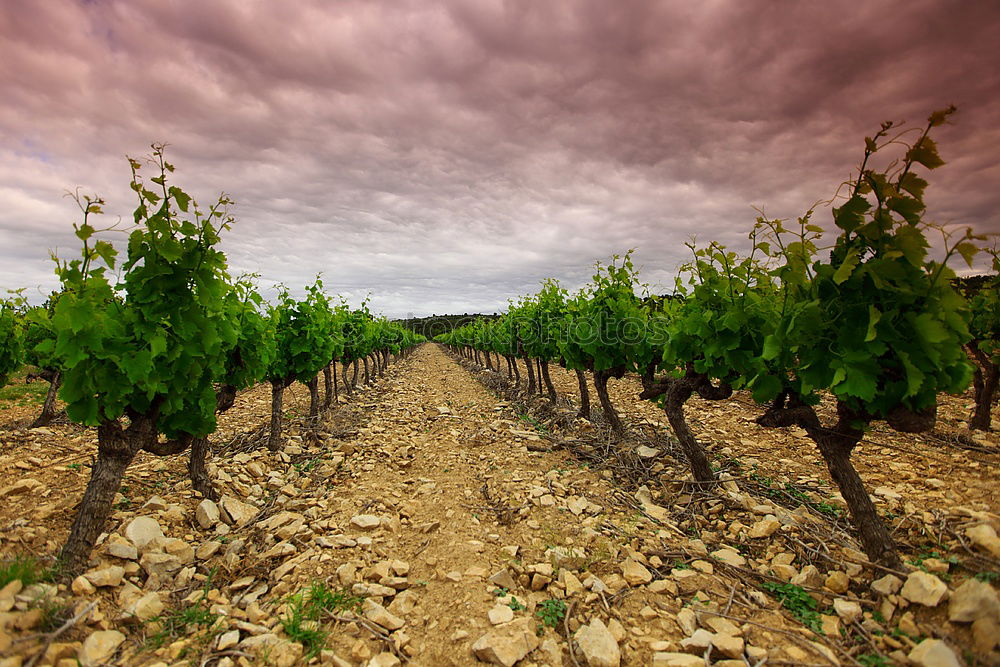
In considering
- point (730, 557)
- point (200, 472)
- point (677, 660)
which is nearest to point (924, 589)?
point (730, 557)

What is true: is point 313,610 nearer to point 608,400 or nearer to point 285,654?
point 285,654

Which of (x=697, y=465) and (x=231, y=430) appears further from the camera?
(x=231, y=430)

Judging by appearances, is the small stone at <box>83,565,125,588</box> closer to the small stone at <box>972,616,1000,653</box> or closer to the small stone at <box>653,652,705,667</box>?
the small stone at <box>653,652,705,667</box>

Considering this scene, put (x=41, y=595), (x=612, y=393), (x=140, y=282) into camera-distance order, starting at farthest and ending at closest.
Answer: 1. (x=612, y=393)
2. (x=140, y=282)
3. (x=41, y=595)

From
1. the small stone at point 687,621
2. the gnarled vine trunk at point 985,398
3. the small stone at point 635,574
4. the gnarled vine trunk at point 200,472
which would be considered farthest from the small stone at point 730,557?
the gnarled vine trunk at point 985,398

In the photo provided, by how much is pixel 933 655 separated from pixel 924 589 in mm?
747

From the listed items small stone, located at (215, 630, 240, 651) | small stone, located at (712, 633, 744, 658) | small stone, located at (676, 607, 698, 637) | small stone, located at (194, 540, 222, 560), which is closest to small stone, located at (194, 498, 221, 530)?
small stone, located at (194, 540, 222, 560)

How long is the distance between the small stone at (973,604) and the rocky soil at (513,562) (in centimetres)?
1

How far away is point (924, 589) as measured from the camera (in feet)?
10.1

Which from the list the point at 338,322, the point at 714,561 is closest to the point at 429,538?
the point at 714,561

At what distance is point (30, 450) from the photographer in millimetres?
7746

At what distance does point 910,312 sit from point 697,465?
359 centimetres

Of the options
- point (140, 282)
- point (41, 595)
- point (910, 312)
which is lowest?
point (41, 595)

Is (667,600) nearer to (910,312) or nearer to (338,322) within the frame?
A: (910,312)
